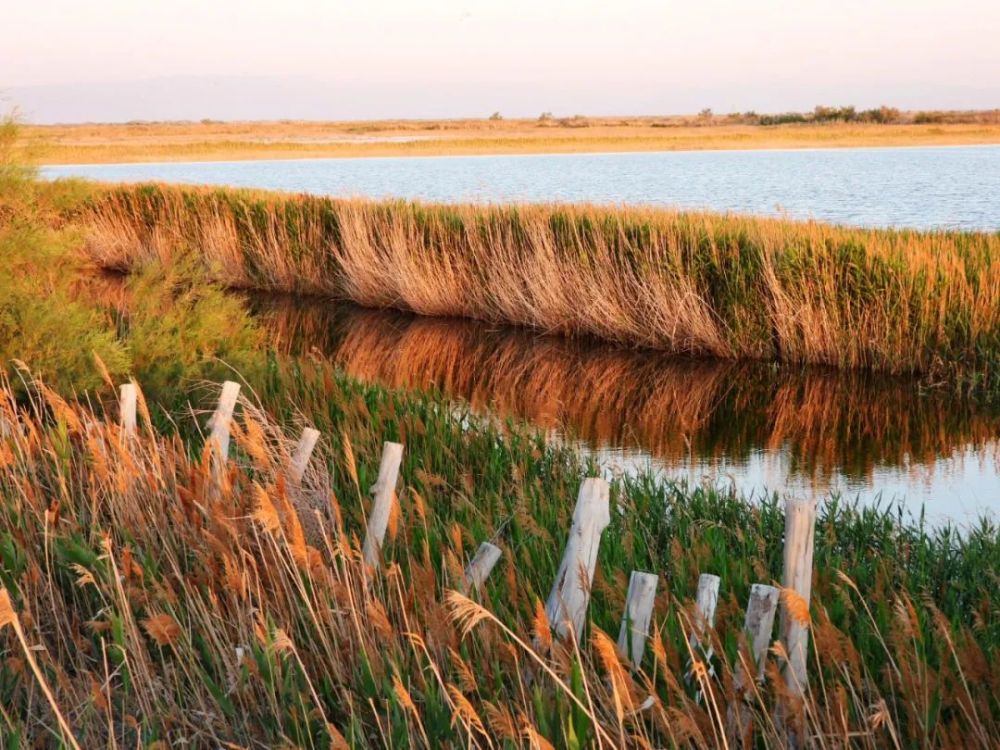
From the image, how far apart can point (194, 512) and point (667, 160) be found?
52.3 m

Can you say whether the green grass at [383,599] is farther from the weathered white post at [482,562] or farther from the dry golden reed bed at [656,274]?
the dry golden reed bed at [656,274]

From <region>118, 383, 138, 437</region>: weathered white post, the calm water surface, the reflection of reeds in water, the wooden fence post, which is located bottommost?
the reflection of reeds in water

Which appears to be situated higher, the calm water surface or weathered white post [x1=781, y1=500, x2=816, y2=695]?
weathered white post [x1=781, y1=500, x2=816, y2=695]

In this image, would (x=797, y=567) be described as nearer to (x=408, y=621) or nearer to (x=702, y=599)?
(x=702, y=599)

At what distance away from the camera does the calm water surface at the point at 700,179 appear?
25.2 meters

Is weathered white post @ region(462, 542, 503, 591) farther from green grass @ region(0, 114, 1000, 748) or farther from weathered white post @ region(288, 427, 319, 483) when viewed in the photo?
weathered white post @ region(288, 427, 319, 483)

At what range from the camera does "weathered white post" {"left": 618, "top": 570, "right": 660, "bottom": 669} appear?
8.85 ft

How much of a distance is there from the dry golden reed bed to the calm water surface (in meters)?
1.23

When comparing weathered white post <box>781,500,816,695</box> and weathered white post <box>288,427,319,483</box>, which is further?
weathered white post <box>288,427,319,483</box>

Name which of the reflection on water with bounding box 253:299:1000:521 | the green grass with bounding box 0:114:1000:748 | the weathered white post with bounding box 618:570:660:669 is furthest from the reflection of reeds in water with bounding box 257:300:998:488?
the weathered white post with bounding box 618:570:660:669

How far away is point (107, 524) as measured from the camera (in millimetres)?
4840

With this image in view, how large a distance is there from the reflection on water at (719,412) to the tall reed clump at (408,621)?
173cm

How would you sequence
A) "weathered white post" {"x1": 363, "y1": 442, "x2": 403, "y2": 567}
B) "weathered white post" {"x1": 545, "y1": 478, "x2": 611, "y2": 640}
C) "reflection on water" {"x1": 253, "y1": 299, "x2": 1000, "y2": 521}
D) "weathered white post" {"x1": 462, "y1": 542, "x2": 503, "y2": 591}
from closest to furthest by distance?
"weathered white post" {"x1": 545, "y1": 478, "x2": 611, "y2": 640}, "weathered white post" {"x1": 462, "y1": 542, "x2": 503, "y2": 591}, "weathered white post" {"x1": 363, "y1": 442, "x2": 403, "y2": 567}, "reflection on water" {"x1": 253, "y1": 299, "x2": 1000, "y2": 521}

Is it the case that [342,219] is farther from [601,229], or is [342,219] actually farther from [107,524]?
[107,524]
